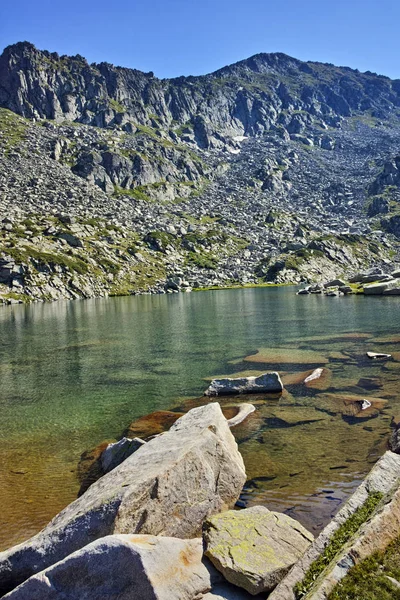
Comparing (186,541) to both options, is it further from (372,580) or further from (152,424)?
(152,424)

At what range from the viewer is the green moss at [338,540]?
328 inches

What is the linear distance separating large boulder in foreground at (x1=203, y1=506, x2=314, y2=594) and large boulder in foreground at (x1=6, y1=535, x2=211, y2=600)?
2.28 ft

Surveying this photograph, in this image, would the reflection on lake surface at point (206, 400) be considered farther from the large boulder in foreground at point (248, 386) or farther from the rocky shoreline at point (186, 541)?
the rocky shoreline at point (186, 541)

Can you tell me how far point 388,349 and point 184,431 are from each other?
102 feet

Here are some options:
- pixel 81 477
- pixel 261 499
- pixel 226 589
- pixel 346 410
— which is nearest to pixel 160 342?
pixel 346 410

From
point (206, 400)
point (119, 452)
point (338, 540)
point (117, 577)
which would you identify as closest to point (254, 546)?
point (338, 540)

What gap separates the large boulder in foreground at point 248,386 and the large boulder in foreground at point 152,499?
13280 mm

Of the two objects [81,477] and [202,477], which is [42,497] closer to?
[81,477]

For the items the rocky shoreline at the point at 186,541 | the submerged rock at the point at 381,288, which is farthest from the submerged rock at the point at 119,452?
the submerged rock at the point at 381,288

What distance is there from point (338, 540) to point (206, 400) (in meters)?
18.6

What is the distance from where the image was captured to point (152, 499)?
10.9m

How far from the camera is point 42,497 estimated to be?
15555 millimetres

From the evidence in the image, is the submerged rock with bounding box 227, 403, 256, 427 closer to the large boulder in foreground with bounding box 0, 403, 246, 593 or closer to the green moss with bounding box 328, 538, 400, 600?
the large boulder in foreground with bounding box 0, 403, 246, 593

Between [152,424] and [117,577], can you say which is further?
[152,424]
